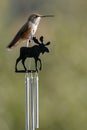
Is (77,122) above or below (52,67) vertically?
below

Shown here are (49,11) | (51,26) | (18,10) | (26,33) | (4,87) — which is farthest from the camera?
(18,10)

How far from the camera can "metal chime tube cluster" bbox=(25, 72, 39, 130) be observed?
197 inches

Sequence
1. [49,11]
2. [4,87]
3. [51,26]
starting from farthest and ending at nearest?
[49,11], [51,26], [4,87]

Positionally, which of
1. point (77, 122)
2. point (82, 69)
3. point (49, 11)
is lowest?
point (77, 122)

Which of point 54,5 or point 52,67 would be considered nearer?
point 52,67

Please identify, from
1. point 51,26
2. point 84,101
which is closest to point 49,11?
point 51,26

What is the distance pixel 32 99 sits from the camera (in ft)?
16.5

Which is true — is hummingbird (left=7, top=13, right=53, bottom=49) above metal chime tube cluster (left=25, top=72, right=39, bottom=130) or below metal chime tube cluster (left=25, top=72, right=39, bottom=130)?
above

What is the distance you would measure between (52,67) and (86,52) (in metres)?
0.33

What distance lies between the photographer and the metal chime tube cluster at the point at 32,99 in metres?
4.99

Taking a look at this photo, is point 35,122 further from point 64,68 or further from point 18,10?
point 18,10

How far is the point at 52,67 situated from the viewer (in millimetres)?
7383

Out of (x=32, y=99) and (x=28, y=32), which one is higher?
(x=28, y=32)

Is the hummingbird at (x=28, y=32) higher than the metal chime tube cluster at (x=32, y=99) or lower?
higher
